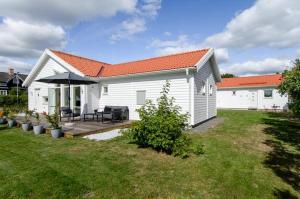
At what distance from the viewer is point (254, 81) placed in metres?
29.2

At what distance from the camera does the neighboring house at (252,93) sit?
84.4ft

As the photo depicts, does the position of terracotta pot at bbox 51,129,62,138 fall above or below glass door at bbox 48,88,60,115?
below

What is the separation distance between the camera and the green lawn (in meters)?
3.92

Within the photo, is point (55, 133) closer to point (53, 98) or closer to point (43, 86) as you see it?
point (53, 98)

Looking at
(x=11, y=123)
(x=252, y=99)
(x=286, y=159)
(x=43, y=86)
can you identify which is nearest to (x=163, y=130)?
(x=286, y=159)

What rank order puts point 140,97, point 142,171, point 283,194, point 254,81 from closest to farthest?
point 283,194 < point 142,171 < point 140,97 < point 254,81

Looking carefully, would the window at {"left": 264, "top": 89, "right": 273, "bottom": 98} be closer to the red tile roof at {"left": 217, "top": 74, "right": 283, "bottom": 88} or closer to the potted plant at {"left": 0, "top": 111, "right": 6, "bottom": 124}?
the red tile roof at {"left": 217, "top": 74, "right": 283, "bottom": 88}

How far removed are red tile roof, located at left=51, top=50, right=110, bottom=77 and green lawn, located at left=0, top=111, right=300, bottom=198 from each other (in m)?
8.32

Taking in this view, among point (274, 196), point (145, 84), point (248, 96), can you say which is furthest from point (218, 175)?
point (248, 96)

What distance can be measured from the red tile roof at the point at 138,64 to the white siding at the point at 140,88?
1.83 feet

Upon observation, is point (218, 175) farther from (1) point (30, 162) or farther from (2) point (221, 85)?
(2) point (221, 85)

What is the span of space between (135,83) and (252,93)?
21163 millimetres

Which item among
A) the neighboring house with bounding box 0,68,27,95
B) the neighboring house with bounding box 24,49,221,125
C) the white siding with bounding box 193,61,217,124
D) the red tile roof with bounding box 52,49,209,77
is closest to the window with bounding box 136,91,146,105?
the neighboring house with bounding box 24,49,221,125

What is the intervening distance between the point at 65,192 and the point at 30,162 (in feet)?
7.70
